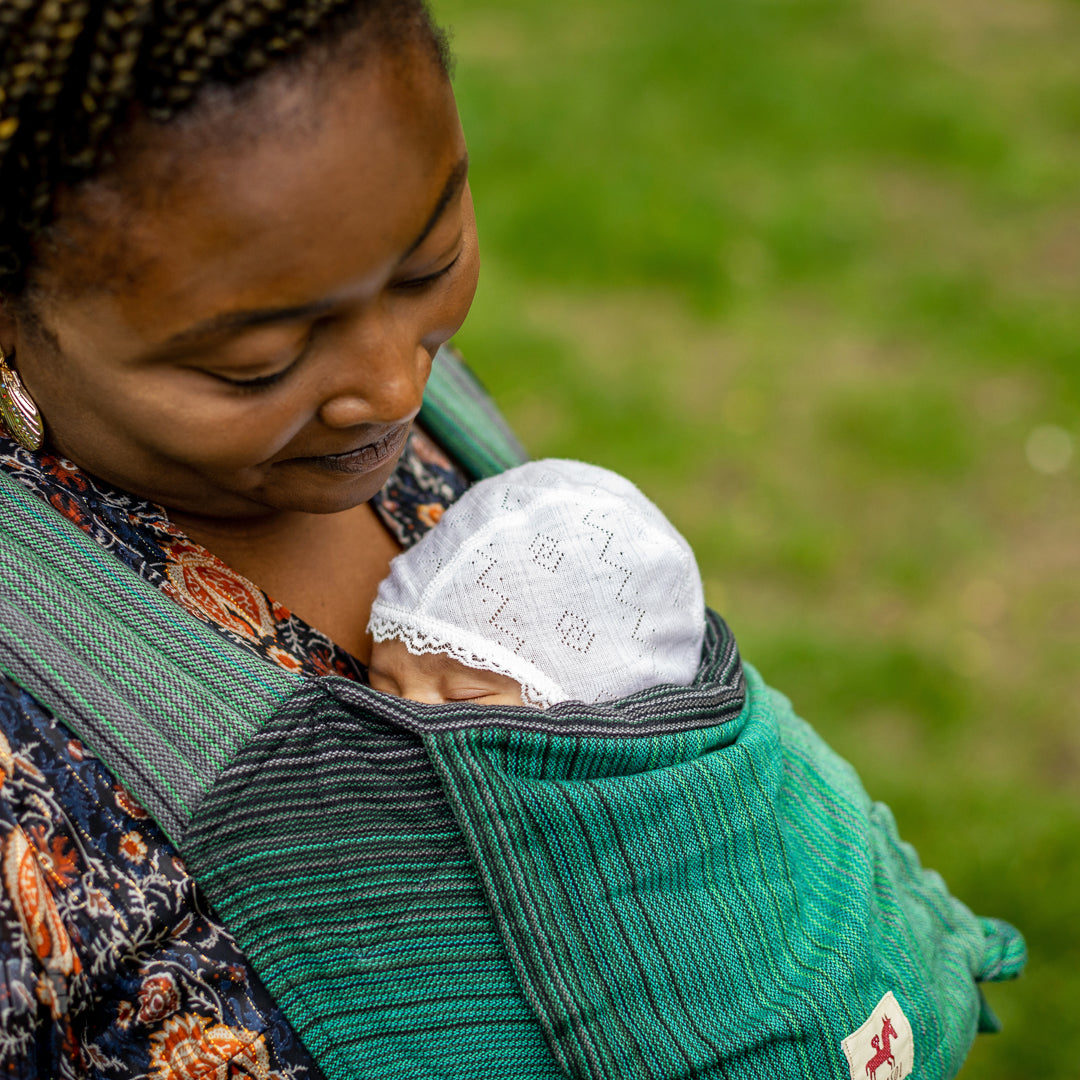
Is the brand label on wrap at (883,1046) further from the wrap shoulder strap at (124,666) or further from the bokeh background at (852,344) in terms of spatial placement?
the bokeh background at (852,344)

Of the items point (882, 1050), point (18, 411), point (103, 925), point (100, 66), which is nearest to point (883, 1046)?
point (882, 1050)

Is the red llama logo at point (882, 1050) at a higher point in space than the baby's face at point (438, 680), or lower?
lower

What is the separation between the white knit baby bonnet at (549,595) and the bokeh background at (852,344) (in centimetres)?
192

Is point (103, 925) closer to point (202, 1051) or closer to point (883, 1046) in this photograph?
point (202, 1051)

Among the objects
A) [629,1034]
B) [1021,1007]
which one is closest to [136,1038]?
[629,1034]

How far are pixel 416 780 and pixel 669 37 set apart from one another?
20.0 feet

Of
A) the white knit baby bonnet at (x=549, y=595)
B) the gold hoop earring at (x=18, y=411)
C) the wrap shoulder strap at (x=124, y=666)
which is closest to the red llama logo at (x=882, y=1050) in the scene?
the white knit baby bonnet at (x=549, y=595)

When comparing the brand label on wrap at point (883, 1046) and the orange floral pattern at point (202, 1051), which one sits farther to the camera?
the brand label on wrap at point (883, 1046)

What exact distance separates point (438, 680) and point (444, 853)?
0.97 feet

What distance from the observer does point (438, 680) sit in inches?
67.4

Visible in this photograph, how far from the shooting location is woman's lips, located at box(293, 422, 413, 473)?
1.52 metres

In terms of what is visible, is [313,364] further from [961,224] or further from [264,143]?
[961,224]

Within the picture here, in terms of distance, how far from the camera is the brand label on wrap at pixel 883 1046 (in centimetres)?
161

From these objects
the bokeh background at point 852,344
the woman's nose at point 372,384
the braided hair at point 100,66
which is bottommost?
the bokeh background at point 852,344
